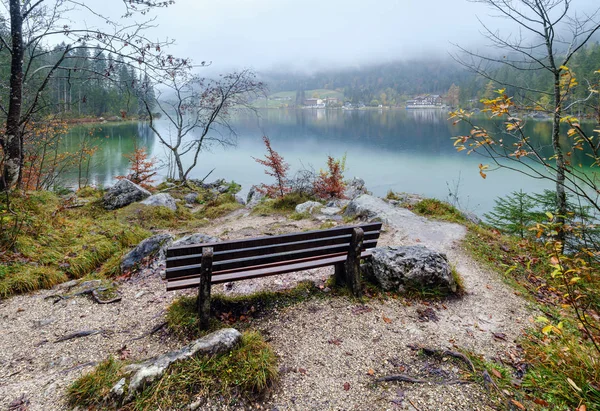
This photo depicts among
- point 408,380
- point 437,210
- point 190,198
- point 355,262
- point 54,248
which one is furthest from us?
point 190,198

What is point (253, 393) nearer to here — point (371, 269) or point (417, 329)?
point (417, 329)

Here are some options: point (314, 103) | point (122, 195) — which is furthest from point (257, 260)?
point (314, 103)

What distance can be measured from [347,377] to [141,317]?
272 centimetres

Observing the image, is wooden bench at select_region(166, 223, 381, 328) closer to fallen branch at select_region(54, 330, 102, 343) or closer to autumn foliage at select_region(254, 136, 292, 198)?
fallen branch at select_region(54, 330, 102, 343)

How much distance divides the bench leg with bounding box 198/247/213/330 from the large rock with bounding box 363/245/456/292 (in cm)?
238

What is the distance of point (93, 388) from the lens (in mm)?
2676

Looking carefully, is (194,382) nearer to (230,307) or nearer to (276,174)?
(230,307)

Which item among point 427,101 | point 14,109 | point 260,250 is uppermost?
point 427,101

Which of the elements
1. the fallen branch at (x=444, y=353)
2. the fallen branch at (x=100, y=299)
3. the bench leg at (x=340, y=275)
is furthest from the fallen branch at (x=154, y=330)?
the fallen branch at (x=444, y=353)

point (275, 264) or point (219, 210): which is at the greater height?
point (275, 264)

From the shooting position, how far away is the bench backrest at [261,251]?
3.53m

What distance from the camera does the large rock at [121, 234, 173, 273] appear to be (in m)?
5.81

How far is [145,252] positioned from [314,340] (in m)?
3.83

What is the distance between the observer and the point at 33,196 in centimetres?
718
